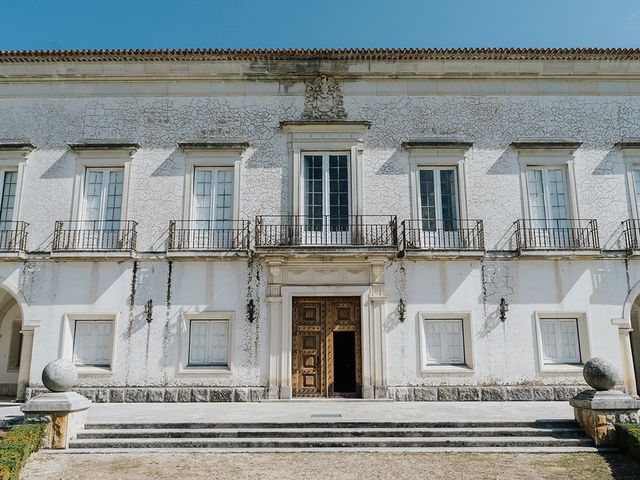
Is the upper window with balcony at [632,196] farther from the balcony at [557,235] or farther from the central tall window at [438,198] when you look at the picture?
the central tall window at [438,198]

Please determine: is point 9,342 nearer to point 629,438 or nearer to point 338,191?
point 338,191

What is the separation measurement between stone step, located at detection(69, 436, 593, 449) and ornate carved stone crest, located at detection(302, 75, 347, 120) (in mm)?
8782

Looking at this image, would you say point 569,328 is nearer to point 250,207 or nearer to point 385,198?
point 385,198

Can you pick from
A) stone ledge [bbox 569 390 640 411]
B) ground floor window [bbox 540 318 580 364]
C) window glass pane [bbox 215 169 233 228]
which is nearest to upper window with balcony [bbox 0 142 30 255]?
window glass pane [bbox 215 169 233 228]

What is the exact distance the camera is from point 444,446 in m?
8.16

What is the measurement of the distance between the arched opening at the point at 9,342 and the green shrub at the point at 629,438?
1529cm

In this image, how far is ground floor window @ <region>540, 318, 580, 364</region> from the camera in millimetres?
12906

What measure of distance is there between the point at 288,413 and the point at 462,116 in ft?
30.5

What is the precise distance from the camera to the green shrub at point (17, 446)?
6343 mm

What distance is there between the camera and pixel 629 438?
24.9 feet

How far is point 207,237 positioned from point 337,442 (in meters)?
6.99

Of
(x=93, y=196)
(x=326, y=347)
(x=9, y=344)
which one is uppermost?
(x=93, y=196)

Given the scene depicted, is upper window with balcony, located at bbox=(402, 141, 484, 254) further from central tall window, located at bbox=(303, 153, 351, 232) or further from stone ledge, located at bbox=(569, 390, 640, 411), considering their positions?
stone ledge, located at bbox=(569, 390, 640, 411)

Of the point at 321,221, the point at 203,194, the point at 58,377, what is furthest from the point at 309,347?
the point at 58,377
